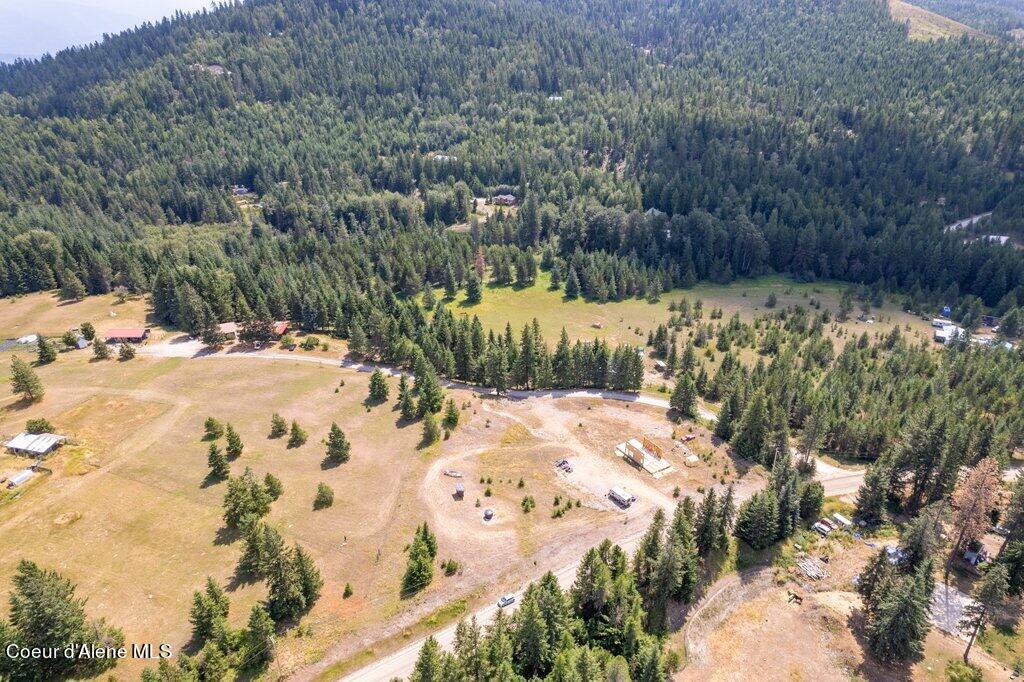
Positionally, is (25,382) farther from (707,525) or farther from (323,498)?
(707,525)

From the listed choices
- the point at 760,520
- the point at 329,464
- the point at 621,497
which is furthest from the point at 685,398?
the point at 329,464

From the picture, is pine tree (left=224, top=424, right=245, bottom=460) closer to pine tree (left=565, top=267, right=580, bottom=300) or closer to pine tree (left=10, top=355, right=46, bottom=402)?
pine tree (left=10, top=355, right=46, bottom=402)

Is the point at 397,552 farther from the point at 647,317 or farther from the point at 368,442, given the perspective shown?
the point at 647,317

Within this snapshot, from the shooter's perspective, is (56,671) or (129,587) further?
(129,587)

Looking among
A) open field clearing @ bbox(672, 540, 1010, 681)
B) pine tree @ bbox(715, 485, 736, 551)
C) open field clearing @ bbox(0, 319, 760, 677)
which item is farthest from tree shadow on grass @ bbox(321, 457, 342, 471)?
pine tree @ bbox(715, 485, 736, 551)

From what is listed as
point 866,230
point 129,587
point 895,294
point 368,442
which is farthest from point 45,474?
point 866,230

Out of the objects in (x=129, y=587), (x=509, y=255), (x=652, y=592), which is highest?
(x=509, y=255)

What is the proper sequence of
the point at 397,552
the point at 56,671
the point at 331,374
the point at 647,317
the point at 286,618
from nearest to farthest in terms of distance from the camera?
the point at 56,671 → the point at 286,618 → the point at 397,552 → the point at 331,374 → the point at 647,317
